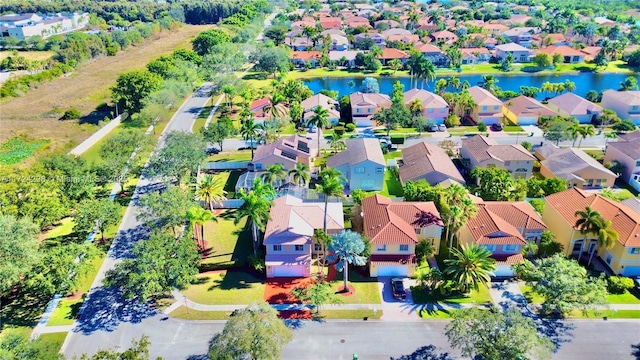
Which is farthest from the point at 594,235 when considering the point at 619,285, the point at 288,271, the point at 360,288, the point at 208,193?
the point at 208,193

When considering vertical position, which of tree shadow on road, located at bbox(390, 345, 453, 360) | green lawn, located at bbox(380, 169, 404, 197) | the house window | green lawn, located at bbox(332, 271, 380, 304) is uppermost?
the house window

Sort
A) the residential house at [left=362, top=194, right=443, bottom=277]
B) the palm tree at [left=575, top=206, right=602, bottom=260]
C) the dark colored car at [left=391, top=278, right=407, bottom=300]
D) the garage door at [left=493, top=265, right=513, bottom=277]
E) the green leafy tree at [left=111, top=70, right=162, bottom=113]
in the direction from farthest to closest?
the green leafy tree at [left=111, top=70, right=162, bottom=113], the residential house at [left=362, top=194, right=443, bottom=277], the garage door at [left=493, top=265, right=513, bottom=277], the palm tree at [left=575, top=206, right=602, bottom=260], the dark colored car at [left=391, top=278, right=407, bottom=300]

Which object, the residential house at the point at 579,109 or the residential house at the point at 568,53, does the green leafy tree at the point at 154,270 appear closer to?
the residential house at the point at 579,109

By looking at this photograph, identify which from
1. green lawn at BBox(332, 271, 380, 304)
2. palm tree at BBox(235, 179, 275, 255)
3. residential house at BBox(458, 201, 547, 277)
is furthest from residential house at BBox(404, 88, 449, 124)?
palm tree at BBox(235, 179, 275, 255)

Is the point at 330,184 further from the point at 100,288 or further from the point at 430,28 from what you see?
the point at 430,28

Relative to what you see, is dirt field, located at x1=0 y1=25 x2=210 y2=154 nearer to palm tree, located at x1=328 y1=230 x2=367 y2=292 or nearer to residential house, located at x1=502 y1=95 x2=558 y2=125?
palm tree, located at x1=328 y1=230 x2=367 y2=292

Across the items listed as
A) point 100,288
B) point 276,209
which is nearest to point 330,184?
point 276,209
